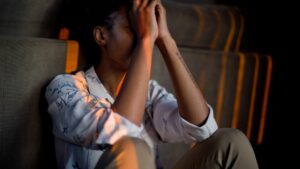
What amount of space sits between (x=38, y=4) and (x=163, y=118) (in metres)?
0.45

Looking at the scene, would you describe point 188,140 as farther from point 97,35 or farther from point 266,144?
point 266,144

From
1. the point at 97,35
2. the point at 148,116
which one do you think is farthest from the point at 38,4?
the point at 148,116

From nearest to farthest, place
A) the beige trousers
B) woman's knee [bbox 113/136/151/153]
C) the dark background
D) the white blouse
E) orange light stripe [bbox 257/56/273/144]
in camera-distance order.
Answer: woman's knee [bbox 113/136/151/153] → the white blouse → the beige trousers → orange light stripe [bbox 257/56/273/144] → the dark background

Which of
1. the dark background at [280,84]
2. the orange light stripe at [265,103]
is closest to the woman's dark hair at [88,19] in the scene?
the orange light stripe at [265,103]

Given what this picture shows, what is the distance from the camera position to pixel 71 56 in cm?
113

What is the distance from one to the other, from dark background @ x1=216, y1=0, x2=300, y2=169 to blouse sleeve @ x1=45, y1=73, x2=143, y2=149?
1258 mm

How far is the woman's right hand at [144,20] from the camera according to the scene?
1.04 metres

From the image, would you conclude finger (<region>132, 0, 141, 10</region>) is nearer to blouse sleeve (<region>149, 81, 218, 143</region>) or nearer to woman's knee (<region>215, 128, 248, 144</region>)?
blouse sleeve (<region>149, 81, 218, 143</region>)

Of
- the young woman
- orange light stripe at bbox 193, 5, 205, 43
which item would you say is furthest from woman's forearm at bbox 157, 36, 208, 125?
orange light stripe at bbox 193, 5, 205, 43

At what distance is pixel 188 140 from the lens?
3.67 ft

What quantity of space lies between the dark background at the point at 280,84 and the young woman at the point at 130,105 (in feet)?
3.38

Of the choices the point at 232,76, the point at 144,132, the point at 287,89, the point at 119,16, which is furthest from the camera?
the point at 287,89

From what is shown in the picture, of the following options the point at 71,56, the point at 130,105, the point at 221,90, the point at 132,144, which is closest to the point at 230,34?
the point at 221,90

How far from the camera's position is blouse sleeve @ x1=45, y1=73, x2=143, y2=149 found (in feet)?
2.87
